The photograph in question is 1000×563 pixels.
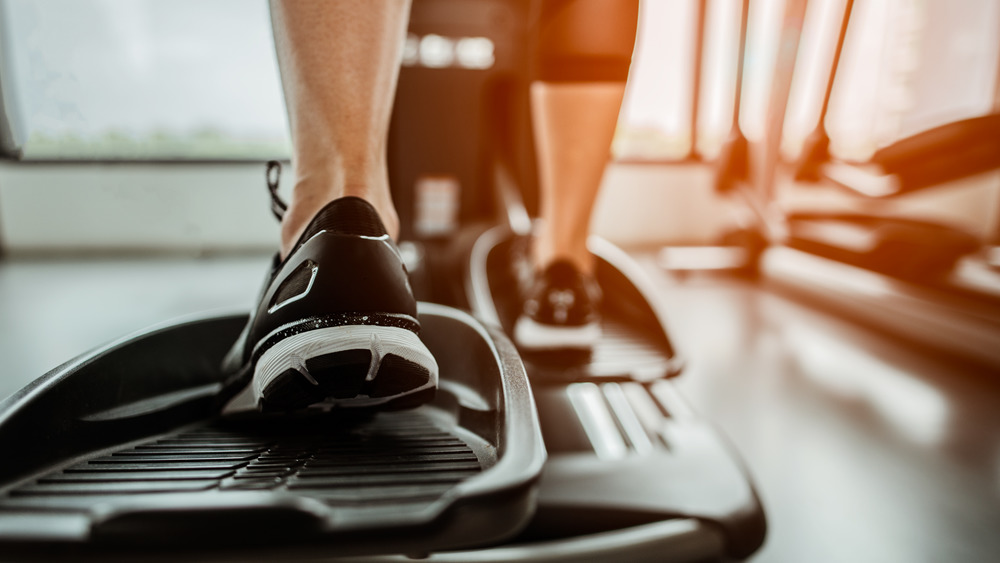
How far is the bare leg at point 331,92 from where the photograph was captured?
20.4 inches

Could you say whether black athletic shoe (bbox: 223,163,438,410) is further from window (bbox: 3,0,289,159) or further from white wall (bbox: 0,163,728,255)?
window (bbox: 3,0,289,159)

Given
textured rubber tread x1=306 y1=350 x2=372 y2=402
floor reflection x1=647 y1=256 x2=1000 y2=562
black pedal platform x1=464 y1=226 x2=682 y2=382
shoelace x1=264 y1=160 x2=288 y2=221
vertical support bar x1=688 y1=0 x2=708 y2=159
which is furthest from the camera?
vertical support bar x1=688 y1=0 x2=708 y2=159

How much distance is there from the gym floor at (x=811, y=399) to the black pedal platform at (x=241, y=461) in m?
0.42

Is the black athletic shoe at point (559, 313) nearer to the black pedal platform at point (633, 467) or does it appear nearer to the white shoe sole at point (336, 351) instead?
the black pedal platform at point (633, 467)

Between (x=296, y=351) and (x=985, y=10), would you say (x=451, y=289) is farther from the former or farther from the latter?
(x=985, y=10)

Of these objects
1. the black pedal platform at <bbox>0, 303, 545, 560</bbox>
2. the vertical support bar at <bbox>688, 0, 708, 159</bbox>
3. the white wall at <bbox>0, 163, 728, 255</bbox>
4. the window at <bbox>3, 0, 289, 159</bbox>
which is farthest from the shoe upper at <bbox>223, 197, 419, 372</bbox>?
the vertical support bar at <bbox>688, 0, 708, 159</bbox>

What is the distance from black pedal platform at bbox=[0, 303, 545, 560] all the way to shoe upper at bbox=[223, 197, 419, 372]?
10 centimetres

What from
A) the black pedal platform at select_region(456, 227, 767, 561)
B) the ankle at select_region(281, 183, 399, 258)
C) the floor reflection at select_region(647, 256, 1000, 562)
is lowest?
the floor reflection at select_region(647, 256, 1000, 562)

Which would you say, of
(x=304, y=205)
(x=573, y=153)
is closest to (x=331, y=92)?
(x=304, y=205)

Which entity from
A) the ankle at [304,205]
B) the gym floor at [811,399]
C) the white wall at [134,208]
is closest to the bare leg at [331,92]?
the ankle at [304,205]

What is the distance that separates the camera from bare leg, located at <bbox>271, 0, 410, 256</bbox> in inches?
20.4

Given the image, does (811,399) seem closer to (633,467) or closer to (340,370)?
(633,467)

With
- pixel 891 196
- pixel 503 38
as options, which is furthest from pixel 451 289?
pixel 891 196

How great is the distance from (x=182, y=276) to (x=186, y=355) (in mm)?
1794
